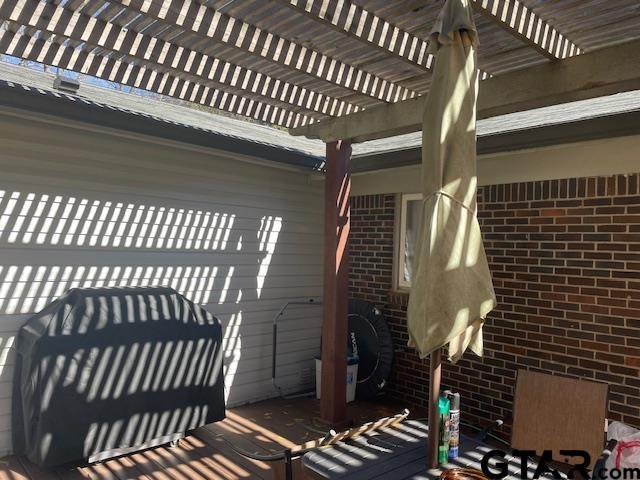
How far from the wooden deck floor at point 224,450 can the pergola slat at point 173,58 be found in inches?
120

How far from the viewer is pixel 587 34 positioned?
9.73 feet

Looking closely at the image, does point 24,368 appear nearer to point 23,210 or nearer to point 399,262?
point 23,210

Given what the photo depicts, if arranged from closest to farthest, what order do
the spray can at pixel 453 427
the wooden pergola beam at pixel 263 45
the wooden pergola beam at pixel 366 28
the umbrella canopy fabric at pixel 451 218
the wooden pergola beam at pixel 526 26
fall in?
the umbrella canopy fabric at pixel 451 218 < the spray can at pixel 453 427 < the wooden pergola beam at pixel 526 26 < the wooden pergola beam at pixel 366 28 < the wooden pergola beam at pixel 263 45

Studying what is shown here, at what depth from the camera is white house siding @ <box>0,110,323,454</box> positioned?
161 inches

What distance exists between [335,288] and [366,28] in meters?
2.46

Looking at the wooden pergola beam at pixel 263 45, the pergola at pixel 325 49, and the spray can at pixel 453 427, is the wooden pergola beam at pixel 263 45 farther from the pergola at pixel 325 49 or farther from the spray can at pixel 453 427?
the spray can at pixel 453 427

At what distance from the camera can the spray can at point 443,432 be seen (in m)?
2.45

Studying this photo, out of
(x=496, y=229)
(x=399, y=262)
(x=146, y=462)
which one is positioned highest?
(x=496, y=229)

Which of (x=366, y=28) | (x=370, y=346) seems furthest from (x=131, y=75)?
(x=370, y=346)

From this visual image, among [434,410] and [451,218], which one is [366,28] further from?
[434,410]

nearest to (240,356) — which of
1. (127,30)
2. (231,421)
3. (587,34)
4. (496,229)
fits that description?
(231,421)

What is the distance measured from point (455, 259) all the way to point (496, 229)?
2923 millimetres

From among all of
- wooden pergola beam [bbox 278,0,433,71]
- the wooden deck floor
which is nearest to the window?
the wooden deck floor

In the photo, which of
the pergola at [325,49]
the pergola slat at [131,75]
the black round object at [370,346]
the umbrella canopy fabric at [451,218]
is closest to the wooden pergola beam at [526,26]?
the pergola at [325,49]
